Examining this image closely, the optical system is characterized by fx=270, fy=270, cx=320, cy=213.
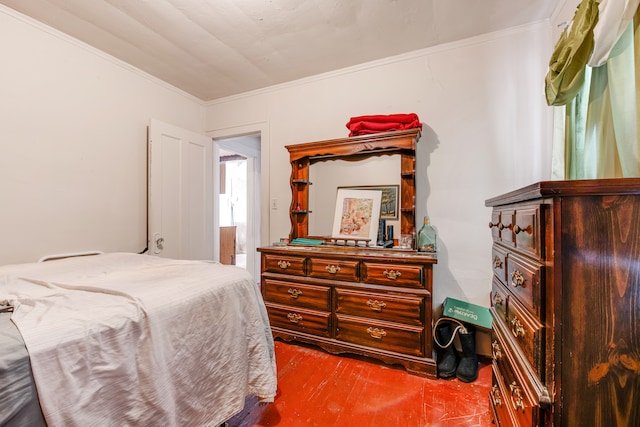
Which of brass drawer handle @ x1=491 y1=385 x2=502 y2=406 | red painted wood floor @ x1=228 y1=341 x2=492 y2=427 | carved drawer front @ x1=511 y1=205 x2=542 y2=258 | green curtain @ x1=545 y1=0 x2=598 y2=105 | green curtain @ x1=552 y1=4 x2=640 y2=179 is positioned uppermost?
green curtain @ x1=545 y1=0 x2=598 y2=105

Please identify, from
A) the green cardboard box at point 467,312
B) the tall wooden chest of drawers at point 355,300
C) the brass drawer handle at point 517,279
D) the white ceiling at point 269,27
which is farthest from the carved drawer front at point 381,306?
the white ceiling at point 269,27

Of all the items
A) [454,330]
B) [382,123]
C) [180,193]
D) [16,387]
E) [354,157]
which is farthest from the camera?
[180,193]

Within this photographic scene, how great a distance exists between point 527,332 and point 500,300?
0.38 metres

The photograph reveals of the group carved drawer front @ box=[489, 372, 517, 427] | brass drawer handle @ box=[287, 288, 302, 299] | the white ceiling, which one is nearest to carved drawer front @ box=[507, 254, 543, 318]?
carved drawer front @ box=[489, 372, 517, 427]

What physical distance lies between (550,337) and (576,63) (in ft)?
4.08

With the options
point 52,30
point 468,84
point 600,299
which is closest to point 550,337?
point 600,299

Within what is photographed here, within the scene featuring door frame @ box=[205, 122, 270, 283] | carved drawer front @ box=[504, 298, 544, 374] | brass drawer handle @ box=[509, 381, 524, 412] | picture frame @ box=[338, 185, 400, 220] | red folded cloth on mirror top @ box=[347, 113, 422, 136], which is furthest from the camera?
door frame @ box=[205, 122, 270, 283]

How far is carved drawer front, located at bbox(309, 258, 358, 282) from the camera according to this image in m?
2.02

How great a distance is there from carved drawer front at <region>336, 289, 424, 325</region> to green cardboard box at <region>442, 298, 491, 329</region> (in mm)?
430

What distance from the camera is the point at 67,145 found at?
2.12m

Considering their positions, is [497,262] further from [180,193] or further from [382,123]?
[180,193]

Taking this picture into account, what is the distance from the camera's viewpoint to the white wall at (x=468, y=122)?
79.0 inches

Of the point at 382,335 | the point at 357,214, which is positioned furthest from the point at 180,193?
the point at 382,335

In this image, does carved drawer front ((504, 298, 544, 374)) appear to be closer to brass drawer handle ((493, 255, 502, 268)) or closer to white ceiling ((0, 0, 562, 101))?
brass drawer handle ((493, 255, 502, 268))
